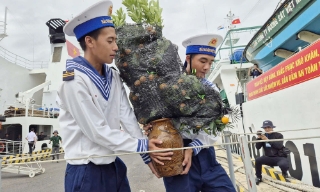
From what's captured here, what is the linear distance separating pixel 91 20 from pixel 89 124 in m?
0.56

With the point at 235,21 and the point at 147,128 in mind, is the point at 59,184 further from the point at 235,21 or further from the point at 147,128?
the point at 235,21

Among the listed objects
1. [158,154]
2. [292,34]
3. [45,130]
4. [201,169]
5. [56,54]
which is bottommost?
[201,169]

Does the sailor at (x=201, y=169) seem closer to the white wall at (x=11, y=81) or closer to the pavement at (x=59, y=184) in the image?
the pavement at (x=59, y=184)

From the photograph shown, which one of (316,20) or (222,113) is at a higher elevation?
(316,20)

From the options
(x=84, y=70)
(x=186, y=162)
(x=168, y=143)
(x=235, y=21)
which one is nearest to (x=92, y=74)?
(x=84, y=70)

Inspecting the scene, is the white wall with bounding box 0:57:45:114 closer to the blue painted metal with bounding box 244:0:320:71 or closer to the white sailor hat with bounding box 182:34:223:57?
the blue painted metal with bounding box 244:0:320:71

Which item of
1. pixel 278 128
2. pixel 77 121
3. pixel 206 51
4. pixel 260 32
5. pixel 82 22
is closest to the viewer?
pixel 77 121

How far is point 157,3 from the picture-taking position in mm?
1605

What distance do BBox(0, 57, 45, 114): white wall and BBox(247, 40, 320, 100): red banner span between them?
1391cm

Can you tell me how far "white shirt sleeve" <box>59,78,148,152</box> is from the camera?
4.08ft

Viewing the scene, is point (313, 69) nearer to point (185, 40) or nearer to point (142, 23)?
point (185, 40)

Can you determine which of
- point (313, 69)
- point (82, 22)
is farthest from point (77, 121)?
point (313, 69)

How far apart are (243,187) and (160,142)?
2701 millimetres

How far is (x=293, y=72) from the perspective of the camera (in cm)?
432
